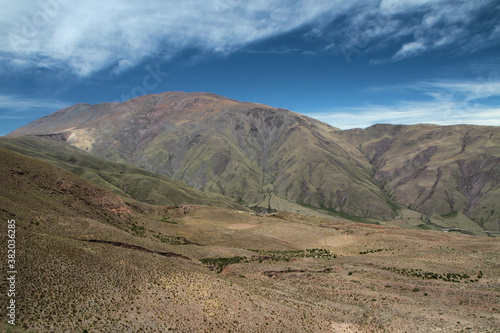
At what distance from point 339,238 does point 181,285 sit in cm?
6125

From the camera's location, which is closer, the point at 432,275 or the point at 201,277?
the point at 201,277

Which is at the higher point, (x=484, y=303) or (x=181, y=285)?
(x=181, y=285)

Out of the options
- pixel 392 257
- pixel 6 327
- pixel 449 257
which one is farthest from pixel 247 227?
pixel 6 327

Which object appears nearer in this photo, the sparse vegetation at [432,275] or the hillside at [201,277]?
the hillside at [201,277]

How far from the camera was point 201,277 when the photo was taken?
37750 mm

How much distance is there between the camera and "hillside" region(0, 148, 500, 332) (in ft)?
85.6

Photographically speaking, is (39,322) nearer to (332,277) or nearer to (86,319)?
(86,319)

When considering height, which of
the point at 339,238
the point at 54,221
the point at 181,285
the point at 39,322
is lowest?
the point at 339,238

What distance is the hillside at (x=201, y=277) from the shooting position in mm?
26094

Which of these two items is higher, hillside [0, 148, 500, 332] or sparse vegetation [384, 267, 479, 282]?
hillside [0, 148, 500, 332]

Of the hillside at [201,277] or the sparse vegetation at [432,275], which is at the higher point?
the hillside at [201,277]

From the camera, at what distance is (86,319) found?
76.4ft

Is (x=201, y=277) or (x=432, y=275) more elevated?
(x=201, y=277)

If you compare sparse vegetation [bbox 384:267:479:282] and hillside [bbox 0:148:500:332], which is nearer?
hillside [bbox 0:148:500:332]
